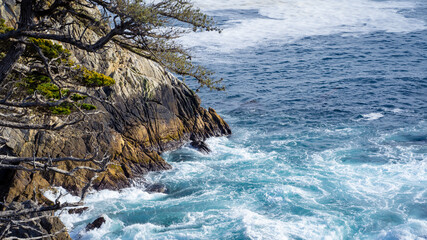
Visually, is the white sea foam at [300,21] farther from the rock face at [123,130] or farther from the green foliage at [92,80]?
Answer: the green foliage at [92,80]

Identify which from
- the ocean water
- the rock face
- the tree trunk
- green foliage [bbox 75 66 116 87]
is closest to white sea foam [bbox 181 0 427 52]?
the ocean water

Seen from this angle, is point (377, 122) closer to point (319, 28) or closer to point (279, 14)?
point (319, 28)

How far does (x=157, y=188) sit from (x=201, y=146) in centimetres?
481

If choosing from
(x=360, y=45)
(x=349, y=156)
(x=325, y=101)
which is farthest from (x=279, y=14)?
(x=349, y=156)

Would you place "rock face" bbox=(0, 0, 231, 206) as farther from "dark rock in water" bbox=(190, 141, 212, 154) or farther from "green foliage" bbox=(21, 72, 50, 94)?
"green foliage" bbox=(21, 72, 50, 94)

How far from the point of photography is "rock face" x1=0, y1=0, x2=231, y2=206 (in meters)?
16.2

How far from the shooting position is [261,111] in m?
29.2

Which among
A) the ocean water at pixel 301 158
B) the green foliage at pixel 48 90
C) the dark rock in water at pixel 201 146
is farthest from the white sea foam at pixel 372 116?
the green foliage at pixel 48 90

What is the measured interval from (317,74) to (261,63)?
6.31 meters

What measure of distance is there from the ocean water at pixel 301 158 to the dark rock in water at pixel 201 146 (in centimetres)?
54

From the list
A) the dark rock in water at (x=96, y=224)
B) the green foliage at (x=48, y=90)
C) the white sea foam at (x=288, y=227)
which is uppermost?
the green foliage at (x=48, y=90)

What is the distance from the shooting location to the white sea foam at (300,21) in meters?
50.4

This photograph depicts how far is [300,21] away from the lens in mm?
59031

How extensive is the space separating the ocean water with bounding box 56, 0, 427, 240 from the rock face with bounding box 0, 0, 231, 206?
3.37 ft
